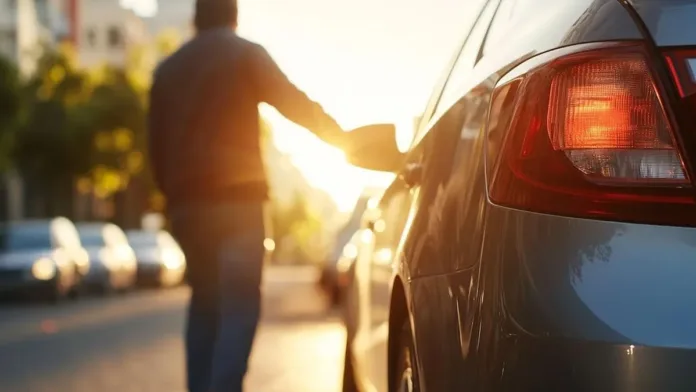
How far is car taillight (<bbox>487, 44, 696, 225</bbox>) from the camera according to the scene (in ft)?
8.51

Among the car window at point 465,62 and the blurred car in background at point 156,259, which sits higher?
the car window at point 465,62

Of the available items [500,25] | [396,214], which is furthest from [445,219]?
[396,214]

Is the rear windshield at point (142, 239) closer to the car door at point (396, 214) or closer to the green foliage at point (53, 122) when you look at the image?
the green foliage at point (53, 122)

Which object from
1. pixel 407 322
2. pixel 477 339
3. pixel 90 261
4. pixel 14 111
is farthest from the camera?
pixel 14 111

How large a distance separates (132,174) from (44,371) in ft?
156

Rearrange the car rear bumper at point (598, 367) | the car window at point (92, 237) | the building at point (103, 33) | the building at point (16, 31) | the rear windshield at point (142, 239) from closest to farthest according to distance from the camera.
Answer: the car rear bumper at point (598, 367) → the car window at point (92, 237) → the rear windshield at point (142, 239) → the building at point (16, 31) → the building at point (103, 33)

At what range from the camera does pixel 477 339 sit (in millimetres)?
2803

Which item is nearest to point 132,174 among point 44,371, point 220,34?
point 44,371

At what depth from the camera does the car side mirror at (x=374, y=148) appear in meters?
4.72

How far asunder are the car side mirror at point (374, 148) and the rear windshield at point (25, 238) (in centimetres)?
2207

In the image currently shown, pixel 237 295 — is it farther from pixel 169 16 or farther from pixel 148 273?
pixel 169 16

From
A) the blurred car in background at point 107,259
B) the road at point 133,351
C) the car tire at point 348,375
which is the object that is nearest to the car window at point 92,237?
the blurred car in background at point 107,259

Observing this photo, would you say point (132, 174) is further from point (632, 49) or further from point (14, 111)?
point (632, 49)

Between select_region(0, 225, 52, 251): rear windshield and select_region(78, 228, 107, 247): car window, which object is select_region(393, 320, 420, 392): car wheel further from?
select_region(78, 228, 107, 247): car window
